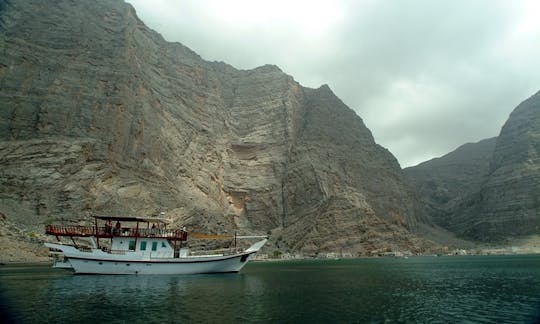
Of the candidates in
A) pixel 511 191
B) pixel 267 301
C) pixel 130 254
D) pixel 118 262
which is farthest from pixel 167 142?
pixel 511 191

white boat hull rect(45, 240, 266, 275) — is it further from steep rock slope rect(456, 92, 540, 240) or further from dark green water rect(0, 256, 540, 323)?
steep rock slope rect(456, 92, 540, 240)

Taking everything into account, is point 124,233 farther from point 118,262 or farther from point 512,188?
point 512,188

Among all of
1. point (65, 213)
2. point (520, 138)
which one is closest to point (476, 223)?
point (520, 138)

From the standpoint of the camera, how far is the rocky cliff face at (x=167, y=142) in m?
84.5

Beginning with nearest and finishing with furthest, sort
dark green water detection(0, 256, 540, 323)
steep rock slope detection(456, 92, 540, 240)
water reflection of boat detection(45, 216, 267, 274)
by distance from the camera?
dark green water detection(0, 256, 540, 323) → water reflection of boat detection(45, 216, 267, 274) → steep rock slope detection(456, 92, 540, 240)

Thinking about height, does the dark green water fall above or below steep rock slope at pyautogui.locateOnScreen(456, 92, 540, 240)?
below

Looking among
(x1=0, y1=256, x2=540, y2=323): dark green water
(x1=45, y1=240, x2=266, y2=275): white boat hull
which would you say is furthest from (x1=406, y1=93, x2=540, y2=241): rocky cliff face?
(x1=45, y1=240, x2=266, y2=275): white boat hull

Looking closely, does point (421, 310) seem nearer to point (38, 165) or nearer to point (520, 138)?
point (38, 165)

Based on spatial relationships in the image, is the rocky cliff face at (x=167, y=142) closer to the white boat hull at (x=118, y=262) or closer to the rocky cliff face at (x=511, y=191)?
the white boat hull at (x=118, y=262)

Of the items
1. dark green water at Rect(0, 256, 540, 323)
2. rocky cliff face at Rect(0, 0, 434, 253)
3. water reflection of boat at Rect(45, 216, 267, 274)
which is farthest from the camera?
rocky cliff face at Rect(0, 0, 434, 253)

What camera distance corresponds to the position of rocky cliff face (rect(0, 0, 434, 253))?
8450 cm

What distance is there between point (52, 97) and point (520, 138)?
590ft

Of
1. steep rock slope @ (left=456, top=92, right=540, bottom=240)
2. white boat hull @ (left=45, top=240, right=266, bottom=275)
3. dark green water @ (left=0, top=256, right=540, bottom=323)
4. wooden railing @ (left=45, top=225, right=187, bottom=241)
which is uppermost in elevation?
steep rock slope @ (left=456, top=92, right=540, bottom=240)

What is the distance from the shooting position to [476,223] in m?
175
